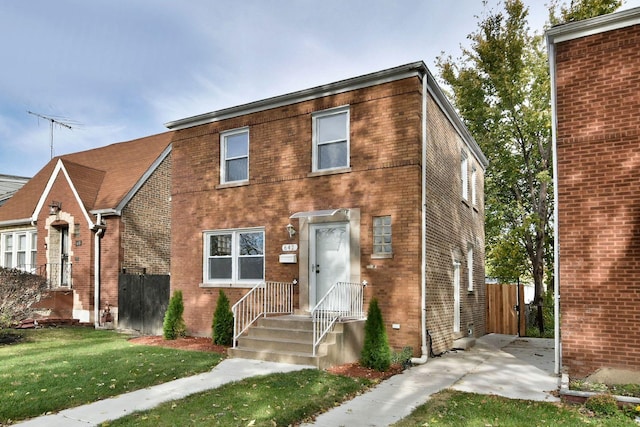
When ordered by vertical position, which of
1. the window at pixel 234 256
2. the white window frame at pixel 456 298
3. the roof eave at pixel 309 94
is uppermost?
the roof eave at pixel 309 94

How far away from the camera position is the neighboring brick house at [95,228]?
54.8 feet

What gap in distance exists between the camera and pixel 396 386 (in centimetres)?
805

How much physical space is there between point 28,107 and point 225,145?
14.3 m

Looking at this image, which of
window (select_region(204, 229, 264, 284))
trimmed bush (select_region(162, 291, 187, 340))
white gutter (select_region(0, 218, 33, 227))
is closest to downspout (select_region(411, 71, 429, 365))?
window (select_region(204, 229, 264, 284))

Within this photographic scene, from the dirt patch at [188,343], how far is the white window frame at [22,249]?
28.7ft

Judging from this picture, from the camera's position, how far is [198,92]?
63.6 feet

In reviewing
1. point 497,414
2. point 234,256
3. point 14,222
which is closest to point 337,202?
point 234,256

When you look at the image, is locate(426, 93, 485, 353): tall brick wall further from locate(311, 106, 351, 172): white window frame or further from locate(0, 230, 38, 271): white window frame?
locate(0, 230, 38, 271): white window frame

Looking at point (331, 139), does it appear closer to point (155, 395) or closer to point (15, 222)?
point (155, 395)

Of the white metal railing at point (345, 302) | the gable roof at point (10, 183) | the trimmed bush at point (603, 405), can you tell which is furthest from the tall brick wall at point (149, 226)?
the trimmed bush at point (603, 405)

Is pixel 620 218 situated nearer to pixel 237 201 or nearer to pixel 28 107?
pixel 237 201

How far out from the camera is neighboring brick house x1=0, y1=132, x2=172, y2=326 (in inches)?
658

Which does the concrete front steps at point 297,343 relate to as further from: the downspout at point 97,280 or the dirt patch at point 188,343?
the downspout at point 97,280

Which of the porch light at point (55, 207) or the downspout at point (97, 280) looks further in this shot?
the porch light at point (55, 207)
